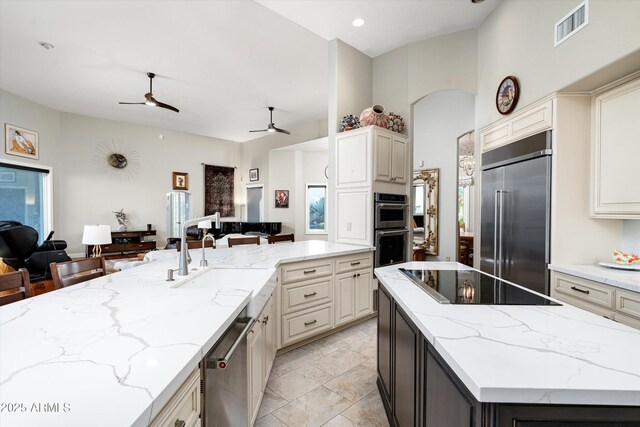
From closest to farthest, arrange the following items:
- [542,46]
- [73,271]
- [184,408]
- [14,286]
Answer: [184,408], [14,286], [73,271], [542,46]

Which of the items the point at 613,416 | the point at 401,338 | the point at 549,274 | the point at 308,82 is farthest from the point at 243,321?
the point at 308,82

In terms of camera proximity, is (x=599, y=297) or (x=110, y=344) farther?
(x=599, y=297)

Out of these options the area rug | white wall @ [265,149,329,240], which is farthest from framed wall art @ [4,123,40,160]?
white wall @ [265,149,329,240]

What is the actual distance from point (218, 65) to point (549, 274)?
4611 millimetres

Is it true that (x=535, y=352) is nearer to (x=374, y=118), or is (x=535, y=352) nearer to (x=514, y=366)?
(x=514, y=366)

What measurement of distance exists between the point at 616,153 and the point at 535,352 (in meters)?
2.17

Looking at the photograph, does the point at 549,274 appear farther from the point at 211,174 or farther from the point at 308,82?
the point at 211,174

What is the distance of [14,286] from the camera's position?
58.6 inches

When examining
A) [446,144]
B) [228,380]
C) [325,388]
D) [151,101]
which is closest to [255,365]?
[228,380]

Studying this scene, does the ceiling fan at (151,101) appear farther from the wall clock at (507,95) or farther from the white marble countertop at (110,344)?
the wall clock at (507,95)

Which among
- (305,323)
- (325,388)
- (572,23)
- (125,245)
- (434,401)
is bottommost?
(325,388)

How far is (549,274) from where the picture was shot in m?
2.37

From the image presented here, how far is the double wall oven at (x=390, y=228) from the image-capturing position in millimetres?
3340

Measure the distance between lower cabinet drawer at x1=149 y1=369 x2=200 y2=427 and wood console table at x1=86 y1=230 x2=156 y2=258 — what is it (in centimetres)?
665
